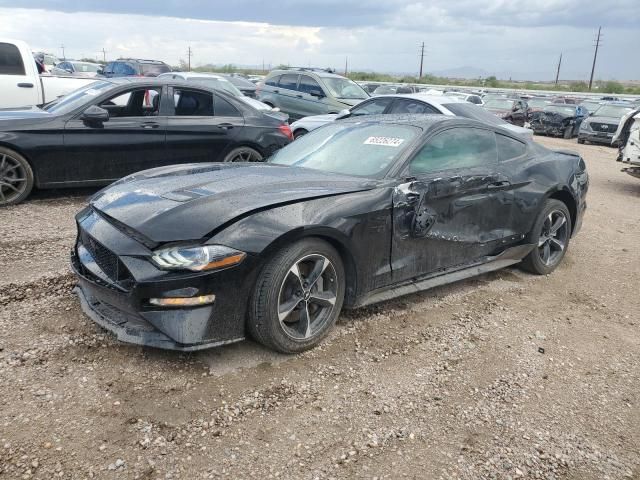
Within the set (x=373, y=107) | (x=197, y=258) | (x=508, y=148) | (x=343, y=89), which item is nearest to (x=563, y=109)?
(x=343, y=89)

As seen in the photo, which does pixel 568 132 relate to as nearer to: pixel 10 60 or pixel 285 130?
pixel 285 130

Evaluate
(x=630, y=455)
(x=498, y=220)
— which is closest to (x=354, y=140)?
(x=498, y=220)

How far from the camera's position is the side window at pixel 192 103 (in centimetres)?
711

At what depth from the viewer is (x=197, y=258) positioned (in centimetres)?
292

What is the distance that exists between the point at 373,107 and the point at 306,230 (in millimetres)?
6978

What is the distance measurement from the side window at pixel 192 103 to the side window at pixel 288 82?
6207 millimetres

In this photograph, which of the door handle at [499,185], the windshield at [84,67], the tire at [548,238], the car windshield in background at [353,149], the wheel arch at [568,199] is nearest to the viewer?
the car windshield in background at [353,149]

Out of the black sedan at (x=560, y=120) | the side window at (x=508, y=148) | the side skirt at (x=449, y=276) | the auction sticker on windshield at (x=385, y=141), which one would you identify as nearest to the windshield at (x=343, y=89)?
the side window at (x=508, y=148)

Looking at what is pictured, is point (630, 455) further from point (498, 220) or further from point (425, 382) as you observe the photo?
point (498, 220)

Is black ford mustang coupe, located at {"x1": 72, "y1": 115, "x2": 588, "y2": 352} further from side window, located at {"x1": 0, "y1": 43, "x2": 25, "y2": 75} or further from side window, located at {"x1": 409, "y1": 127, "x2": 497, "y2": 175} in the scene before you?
side window, located at {"x1": 0, "y1": 43, "x2": 25, "y2": 75}

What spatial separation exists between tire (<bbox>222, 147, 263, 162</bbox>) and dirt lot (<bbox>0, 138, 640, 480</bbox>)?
3380 millimetres

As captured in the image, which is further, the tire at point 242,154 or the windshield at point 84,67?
the windshield at point 84,67

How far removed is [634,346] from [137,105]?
19.7 ft

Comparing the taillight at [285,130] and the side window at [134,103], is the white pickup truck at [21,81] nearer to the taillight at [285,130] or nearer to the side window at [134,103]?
the side window at [134,103]
